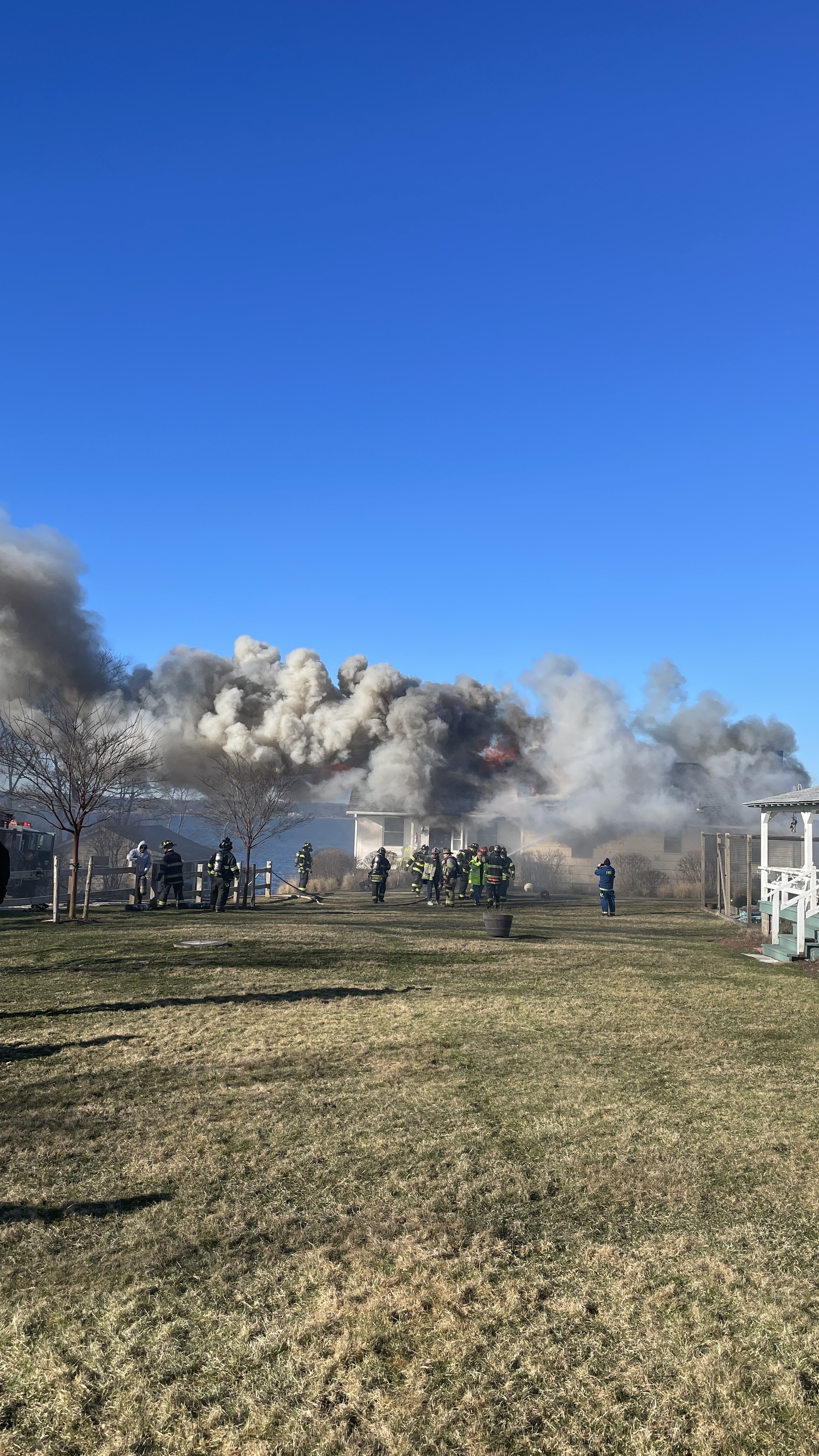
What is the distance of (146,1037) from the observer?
25.7 feet

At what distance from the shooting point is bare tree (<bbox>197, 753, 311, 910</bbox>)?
27.3 meters

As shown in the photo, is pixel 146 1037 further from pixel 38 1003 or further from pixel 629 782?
pixel 629 782

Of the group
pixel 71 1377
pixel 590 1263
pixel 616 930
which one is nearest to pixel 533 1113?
pixel 590 1263

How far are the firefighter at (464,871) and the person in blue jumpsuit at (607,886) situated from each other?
15.6ft

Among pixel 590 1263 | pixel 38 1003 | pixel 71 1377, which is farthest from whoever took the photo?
pixel 38 1003

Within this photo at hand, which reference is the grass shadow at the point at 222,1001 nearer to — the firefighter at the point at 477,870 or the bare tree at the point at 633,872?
the firefighter at the point at 477,870

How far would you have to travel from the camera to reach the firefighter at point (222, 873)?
20172 mm

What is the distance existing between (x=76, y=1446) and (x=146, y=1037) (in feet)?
17.5

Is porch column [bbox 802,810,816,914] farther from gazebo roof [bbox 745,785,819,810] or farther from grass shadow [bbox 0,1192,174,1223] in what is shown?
grass shadow [bbox 0,1192,174,1223]

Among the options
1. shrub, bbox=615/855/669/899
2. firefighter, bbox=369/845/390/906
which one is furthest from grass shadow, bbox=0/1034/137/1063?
shrub, bbox=615/855/669/899

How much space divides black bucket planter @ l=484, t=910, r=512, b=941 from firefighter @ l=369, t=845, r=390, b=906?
8432 mm

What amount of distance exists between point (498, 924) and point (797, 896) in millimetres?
4818

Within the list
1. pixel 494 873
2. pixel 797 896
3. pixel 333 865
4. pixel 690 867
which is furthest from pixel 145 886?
pixel 333 865

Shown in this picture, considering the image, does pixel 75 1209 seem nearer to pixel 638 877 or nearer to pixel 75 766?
pixel 75 766
